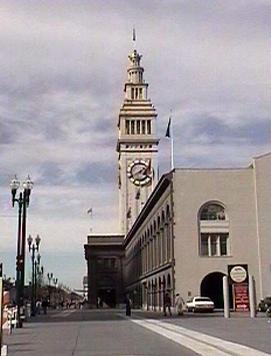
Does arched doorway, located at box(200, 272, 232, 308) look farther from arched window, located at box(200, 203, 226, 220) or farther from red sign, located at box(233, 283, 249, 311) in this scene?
red sign, located at box(233, 283, 249, 311)

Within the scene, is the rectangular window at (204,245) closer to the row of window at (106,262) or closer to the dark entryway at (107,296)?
the dark entryway at (107,296)

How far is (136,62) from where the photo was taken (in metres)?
162

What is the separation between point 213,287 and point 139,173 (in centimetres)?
7424

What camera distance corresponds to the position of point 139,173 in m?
151

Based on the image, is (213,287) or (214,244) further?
(213,287)

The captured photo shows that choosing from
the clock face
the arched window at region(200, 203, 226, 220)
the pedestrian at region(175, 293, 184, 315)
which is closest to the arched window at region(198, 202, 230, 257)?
the arched window at region(200, 203, 226, 220)

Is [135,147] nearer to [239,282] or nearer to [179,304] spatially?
[179,304]

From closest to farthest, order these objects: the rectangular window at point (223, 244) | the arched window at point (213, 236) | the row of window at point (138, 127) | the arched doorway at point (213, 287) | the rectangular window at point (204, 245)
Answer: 1. the arched doorway at point (213, 287)
2. the rectangular window at point (204, 245)
3. the arched window at point (213, 236)
4. the rectangular window at point (223, 244)
5. the row of window at point (138, 127)

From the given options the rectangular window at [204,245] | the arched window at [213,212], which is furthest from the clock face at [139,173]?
the rectangular window at [204,245]

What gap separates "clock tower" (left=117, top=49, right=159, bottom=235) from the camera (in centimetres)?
14875

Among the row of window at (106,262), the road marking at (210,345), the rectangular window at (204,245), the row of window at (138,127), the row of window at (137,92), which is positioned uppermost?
the row of window at (137,92)

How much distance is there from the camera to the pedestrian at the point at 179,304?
64256mm

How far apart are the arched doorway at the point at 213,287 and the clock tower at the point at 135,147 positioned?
6856 cm

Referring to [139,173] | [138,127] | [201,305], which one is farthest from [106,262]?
[201,305]
